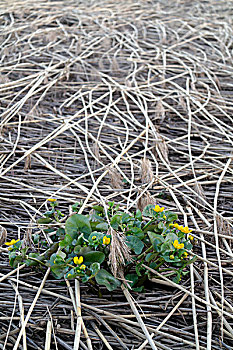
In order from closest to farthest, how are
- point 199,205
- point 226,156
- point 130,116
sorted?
point 199,205 → point 226,156 → point 130,116

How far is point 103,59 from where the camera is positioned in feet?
8.52

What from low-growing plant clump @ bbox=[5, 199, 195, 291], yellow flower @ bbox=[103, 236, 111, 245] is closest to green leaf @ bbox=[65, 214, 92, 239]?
low-growing plant clump @ bbox=[5, 199, 195, 291]

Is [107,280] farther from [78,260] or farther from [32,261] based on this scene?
[32,261]

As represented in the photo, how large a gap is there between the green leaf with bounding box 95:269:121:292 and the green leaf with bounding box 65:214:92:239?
0.14 meters

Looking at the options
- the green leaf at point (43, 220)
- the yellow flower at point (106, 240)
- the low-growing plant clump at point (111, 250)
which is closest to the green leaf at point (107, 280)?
the low-growing plant clump at point (111, 250)

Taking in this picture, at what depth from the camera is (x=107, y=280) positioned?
1.14 metres

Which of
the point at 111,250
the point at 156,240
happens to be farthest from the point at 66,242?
the point at 156,240

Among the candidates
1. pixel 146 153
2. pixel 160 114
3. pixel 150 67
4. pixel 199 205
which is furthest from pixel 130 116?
pixel 199 205

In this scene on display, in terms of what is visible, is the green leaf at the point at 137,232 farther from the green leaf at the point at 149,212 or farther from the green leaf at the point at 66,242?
the green leaf at the point at 66,242

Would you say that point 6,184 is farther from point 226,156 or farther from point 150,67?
point 150,67

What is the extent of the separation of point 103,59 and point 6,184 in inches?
52.4

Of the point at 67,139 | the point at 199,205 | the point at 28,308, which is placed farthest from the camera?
the point at 67,139

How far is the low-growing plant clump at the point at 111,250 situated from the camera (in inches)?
43.8

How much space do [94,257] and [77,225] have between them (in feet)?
0.43
